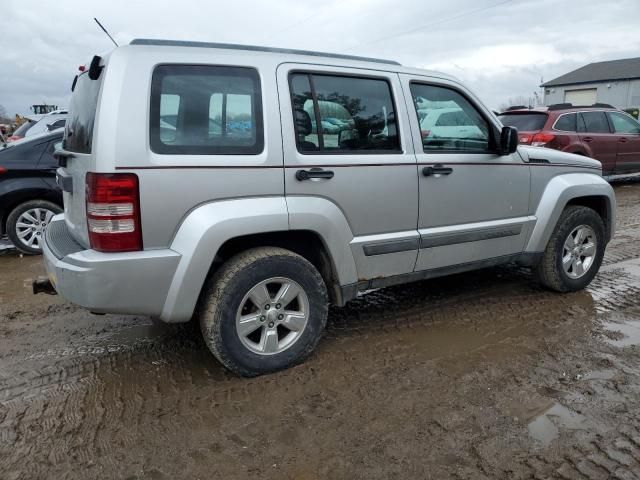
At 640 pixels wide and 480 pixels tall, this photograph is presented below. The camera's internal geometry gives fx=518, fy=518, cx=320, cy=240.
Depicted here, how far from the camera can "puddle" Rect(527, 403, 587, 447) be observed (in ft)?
8.67

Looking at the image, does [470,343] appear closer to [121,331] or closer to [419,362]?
[419,362]

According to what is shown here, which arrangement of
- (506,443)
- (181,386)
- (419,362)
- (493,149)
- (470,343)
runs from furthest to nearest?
1. (493,149)
2. (470,343)
3. (419,362)
4. (181,386)
5. (506,443)

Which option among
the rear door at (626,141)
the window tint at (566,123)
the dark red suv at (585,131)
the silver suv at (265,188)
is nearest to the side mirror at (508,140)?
the silver suv at (265,188)

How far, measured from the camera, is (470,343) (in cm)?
373

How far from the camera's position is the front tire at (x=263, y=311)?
304cm

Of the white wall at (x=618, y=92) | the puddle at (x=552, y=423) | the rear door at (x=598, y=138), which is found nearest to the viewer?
the puddle at (x=552, y=423)

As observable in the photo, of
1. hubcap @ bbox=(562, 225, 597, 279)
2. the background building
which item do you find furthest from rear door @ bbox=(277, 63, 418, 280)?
the background building

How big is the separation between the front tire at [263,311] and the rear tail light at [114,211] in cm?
58

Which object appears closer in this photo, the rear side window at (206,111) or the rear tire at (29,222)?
the rear side window at (206,111)

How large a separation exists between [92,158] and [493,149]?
289 centimetres

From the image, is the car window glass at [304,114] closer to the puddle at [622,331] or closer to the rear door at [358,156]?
the rear door at [358,156]

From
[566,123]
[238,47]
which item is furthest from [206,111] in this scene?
[566,123]

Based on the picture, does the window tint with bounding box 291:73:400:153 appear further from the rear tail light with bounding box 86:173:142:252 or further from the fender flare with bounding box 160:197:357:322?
the rear tail light with bounding box 86:173:142:252

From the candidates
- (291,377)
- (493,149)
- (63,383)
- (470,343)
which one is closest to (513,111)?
(493,149)
